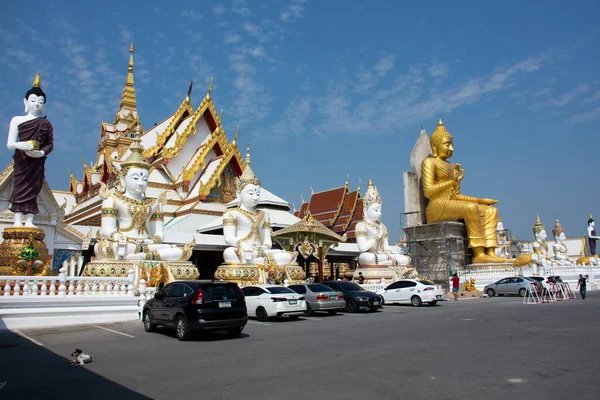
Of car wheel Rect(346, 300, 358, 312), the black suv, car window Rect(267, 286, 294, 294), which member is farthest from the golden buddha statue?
the black suv

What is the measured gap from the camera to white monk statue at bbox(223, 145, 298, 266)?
1850cm

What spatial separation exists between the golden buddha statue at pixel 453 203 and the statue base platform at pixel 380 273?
956 cm

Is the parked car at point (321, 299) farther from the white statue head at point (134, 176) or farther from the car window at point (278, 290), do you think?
the white statue head at point (134, 176)

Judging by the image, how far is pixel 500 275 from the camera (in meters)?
29.5

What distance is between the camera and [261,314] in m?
14.1

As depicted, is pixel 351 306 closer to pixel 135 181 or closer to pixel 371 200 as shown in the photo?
pixel 135 181

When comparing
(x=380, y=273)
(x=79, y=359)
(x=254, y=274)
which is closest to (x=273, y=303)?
(x=254, y=274)

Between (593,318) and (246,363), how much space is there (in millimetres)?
10105

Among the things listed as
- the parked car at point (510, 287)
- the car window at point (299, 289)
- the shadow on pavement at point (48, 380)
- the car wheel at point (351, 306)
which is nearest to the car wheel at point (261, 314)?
the car window at point (299, 289)

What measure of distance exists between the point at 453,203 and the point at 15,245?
26.9 metres

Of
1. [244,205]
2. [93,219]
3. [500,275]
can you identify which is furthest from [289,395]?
[500,275]

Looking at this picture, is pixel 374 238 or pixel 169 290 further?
pixel 374 238

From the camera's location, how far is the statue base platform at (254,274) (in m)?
18.0

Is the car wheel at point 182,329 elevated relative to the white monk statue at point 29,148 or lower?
lower
